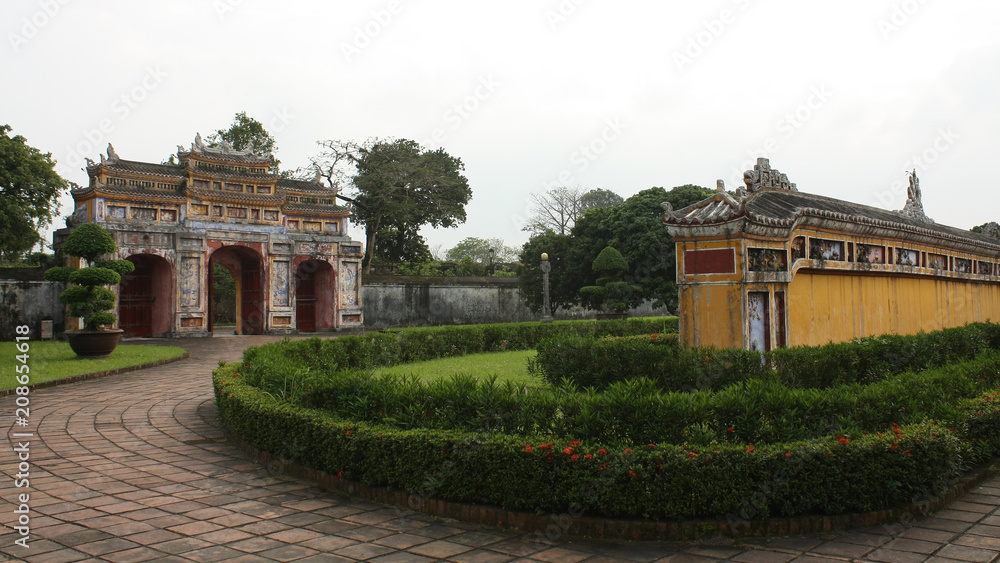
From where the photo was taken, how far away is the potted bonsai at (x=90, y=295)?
1496cm

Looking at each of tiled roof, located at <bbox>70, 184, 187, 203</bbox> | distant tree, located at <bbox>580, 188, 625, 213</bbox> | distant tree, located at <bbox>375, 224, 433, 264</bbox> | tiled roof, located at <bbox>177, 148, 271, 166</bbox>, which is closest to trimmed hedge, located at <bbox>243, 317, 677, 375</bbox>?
tiled roof, located at <bbox>70, 184, 187, 203</bbox>

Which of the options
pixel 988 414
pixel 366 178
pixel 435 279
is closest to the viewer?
pixel 988 414

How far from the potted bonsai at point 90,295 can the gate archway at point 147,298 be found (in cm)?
603

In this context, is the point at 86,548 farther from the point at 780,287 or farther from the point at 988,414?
the point at 780,287

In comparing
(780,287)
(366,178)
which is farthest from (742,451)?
(366,178)

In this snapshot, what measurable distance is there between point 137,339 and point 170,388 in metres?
11.3

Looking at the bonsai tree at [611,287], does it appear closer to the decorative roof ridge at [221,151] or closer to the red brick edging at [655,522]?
the decorative roof ridge at [221,151]

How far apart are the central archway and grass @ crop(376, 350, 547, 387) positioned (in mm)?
11285

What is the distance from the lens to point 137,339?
21078mm

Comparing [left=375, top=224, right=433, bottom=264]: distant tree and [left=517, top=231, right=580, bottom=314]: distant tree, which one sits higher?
[left=375, top=224, right=433, bottom=264]: distant tree

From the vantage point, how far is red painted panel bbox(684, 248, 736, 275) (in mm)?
7922

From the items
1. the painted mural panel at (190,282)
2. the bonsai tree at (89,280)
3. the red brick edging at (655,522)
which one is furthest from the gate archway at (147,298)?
the red brick edging at (655,522)

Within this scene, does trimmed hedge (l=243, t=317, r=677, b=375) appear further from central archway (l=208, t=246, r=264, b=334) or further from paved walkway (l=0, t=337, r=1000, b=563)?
central archway (l=208, t=246, r=264, b=334)

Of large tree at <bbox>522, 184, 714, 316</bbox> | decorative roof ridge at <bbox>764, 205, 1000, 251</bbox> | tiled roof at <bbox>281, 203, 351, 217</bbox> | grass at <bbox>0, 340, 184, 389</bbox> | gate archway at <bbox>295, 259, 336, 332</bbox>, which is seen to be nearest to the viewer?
decorative roof ridge at <bbox>764, 205, 1000, 251</bbox>
